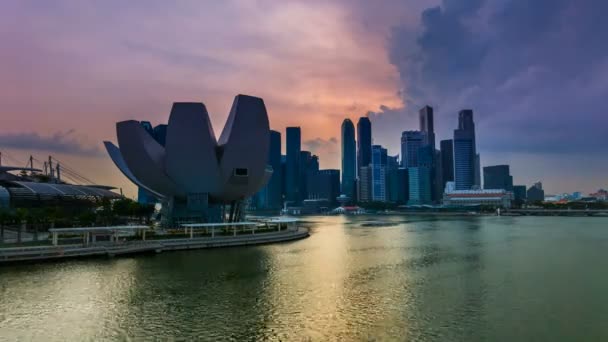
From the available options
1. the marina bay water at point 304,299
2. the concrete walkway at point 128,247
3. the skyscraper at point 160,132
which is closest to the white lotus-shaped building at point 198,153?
the concrete walkway at point 128,247

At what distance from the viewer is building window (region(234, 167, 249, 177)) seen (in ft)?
132

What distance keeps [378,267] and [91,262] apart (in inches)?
717

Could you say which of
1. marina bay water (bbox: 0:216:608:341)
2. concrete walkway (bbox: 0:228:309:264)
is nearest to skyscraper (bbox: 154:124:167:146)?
concrete walkway (bbox: 0:228:309:264)

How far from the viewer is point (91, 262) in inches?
1001

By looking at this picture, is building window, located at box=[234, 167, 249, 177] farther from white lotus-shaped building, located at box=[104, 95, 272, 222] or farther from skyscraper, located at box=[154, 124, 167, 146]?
skyscraper, located at box=[154, 124, 167, 146]

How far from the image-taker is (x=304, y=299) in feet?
54.6

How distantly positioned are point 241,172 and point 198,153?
4624 millimetres

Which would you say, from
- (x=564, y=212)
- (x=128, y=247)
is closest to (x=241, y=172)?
(x=128, y=247)

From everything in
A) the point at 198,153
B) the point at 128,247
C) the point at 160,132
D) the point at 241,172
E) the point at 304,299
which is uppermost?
the point at 160,132

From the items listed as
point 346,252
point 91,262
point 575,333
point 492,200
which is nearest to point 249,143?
point 346,252

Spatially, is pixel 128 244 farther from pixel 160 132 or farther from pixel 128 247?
pixel 160 132

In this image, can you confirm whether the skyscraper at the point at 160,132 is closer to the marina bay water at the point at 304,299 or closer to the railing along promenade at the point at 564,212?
the marina bay water at the point at 304,299

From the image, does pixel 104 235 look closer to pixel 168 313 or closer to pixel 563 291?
pixel 168 313

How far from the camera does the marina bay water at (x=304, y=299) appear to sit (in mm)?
12641
